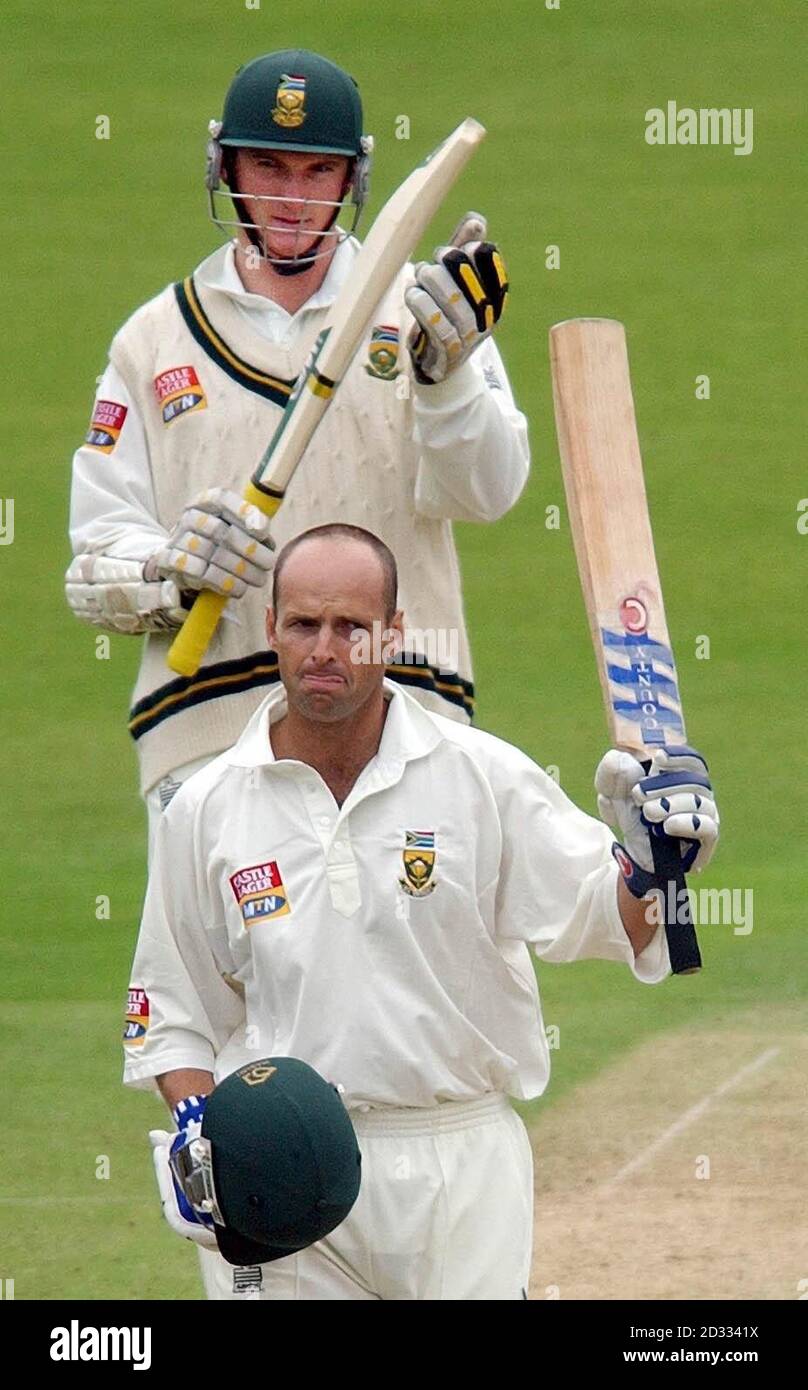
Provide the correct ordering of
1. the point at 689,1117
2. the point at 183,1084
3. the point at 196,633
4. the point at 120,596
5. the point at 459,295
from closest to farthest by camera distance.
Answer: the point at 183,1084
the point at 459,295
the point at 196,633
the point at 120,596
the point at 689,1117

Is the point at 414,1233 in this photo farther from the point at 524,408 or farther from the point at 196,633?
the point at 524,408

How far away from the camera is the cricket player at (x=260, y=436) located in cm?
496

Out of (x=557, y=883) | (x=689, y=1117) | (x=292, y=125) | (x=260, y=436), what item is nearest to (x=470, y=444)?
(x=260, y=436)

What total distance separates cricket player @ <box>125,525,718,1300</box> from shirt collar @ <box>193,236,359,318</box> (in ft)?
2.89

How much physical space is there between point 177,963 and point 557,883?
0.58 meters

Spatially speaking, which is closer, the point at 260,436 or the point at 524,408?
the point at 260,436

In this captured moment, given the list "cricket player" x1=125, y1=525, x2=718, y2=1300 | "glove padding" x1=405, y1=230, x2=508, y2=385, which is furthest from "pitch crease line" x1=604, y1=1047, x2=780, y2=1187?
"glove padding" x1=405, y1=230, x2=508, y2=385

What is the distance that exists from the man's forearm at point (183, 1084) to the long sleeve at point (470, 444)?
1174 millimetres

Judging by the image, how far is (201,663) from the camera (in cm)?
497

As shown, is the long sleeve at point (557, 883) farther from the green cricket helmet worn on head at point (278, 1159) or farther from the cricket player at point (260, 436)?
the cricket player at point (260, 436)

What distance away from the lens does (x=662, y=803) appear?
3.95 m

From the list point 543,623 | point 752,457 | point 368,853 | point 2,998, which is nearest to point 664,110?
point 752,457

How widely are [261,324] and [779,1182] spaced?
2290mm
